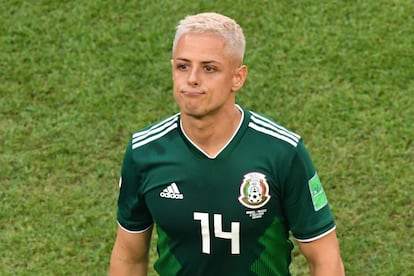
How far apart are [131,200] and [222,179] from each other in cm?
55

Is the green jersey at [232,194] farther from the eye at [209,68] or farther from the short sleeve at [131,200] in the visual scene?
the eye at [209,68]

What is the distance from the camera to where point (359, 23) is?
1016 cm

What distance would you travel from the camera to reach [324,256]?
539 centimetres

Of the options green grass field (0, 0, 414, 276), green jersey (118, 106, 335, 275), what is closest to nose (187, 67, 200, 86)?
green jersey (118, 106, 335, 275)

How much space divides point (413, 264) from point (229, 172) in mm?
3191

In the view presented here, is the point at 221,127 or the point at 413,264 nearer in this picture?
the point at 221,127

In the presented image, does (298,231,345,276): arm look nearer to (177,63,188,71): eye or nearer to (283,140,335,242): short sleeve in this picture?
(283,140,335,242): short sleeve

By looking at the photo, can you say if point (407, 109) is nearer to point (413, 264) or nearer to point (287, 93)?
point (287, 93)

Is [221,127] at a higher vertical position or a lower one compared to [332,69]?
higher

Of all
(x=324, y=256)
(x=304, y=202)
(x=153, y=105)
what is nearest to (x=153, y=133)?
(x=304, y=202)

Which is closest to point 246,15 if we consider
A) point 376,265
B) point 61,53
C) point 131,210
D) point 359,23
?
point 359,23

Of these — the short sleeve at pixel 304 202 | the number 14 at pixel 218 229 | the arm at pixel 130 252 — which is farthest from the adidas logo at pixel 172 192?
the short sleeve at pixel 304 202

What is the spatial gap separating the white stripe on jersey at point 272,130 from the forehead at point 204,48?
44 centimetres

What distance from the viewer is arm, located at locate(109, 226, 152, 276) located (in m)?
5.75
